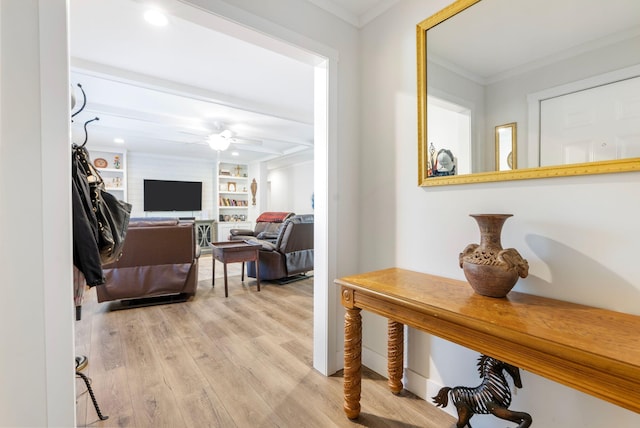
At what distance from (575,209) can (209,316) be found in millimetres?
2986

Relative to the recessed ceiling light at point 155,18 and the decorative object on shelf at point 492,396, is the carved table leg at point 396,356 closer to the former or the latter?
the decorative object on shelf at point 492,396

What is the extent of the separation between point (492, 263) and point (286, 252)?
3.23m

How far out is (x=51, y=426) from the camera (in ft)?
3.39

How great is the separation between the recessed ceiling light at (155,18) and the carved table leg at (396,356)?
102 inches

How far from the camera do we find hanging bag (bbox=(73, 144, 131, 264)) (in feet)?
4.34

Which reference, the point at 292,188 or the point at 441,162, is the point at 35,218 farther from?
the point at 292,188

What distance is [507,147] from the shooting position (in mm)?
1325

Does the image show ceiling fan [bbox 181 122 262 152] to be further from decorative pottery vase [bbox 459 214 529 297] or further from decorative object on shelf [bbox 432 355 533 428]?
decorative object on shelf [bbox 432 355 533 428]

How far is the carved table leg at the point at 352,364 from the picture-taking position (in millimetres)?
1490

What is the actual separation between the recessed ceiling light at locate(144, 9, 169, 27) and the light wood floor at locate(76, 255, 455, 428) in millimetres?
2472

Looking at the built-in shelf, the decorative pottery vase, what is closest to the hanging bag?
the decorative pottery vase

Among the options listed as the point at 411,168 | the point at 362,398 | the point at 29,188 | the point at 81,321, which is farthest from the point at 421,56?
the point at 81,321

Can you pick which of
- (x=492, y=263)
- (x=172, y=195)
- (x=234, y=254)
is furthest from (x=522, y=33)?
(x=172, y=195)

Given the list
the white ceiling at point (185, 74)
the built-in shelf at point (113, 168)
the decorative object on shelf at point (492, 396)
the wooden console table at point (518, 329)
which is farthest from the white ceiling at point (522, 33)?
the built-in shelf at point (113, 168)
